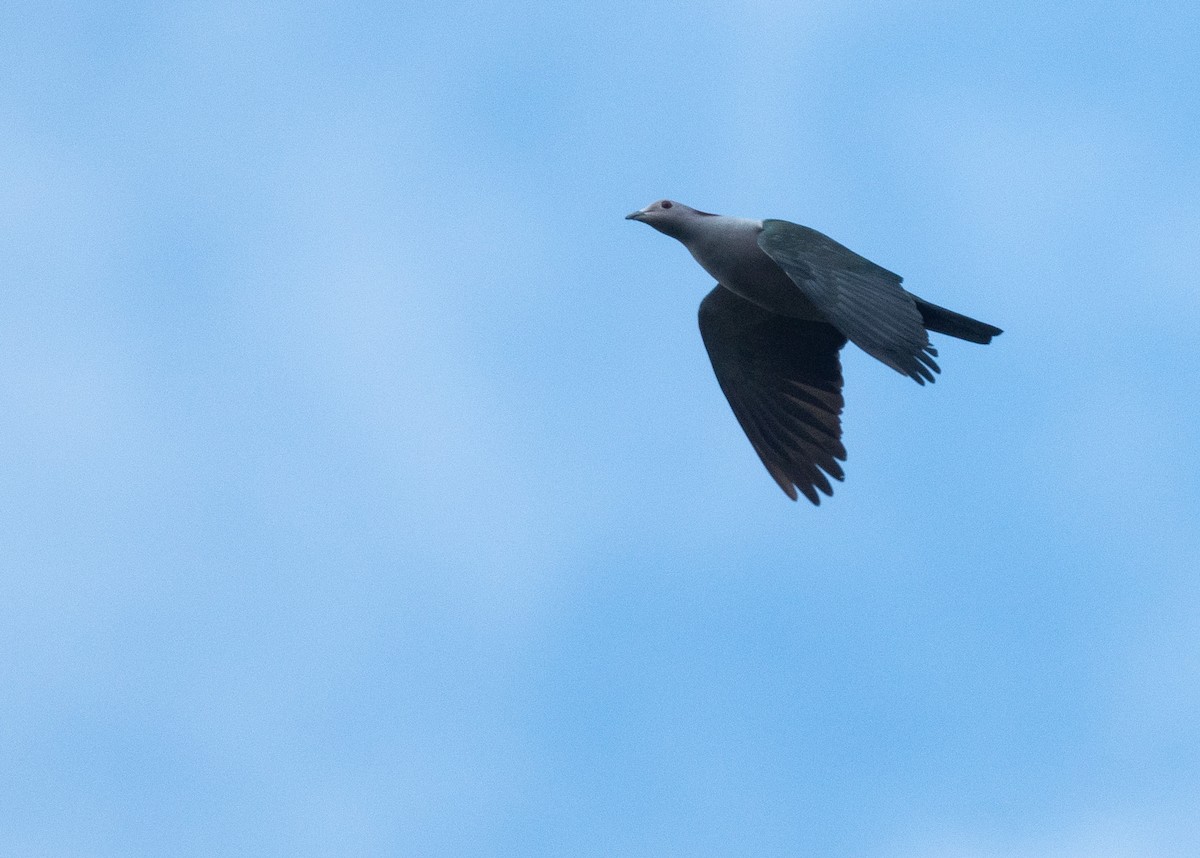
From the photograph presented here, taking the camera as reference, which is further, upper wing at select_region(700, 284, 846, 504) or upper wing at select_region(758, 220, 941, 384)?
upper wing at select_region(700, 284, 846, 504)

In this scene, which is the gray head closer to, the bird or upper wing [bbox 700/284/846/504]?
the bird

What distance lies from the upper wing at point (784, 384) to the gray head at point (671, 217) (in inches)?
31.1

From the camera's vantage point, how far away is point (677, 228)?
1295cm

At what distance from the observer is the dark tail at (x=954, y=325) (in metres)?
12.5

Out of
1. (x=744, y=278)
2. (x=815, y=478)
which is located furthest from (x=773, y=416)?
(x=744, y=278)

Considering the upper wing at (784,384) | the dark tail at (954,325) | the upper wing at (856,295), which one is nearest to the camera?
the upper wing at (856,295)

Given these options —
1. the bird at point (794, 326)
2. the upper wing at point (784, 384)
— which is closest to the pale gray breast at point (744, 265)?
the bird at point (794, 326)

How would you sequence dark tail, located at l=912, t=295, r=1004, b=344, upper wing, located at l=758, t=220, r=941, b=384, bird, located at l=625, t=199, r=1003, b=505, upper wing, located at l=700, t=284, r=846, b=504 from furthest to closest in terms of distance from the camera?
upper wing, located at l=700, t=284, r=846, b=504 < dark tail, located at l=912, t=295, r=1004, b=344 < bird, located at l=625, t=199, r=1003, b=505 < upper wing, located at l=758, t=220, r=941, b=384

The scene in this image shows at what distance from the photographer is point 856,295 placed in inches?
454

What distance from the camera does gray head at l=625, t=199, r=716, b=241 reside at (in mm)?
12930

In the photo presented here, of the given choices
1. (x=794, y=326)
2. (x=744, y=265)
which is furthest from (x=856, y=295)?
(x=794, y=326)

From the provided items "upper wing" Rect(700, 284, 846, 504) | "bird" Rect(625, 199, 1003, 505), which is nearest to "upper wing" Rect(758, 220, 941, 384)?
"bird" Rect(625, 199, 1003, 505)

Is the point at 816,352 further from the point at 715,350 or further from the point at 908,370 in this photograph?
the point at 908,370

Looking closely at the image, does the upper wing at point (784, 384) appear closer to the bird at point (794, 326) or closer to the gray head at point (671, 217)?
the bird at point (794, 326)
